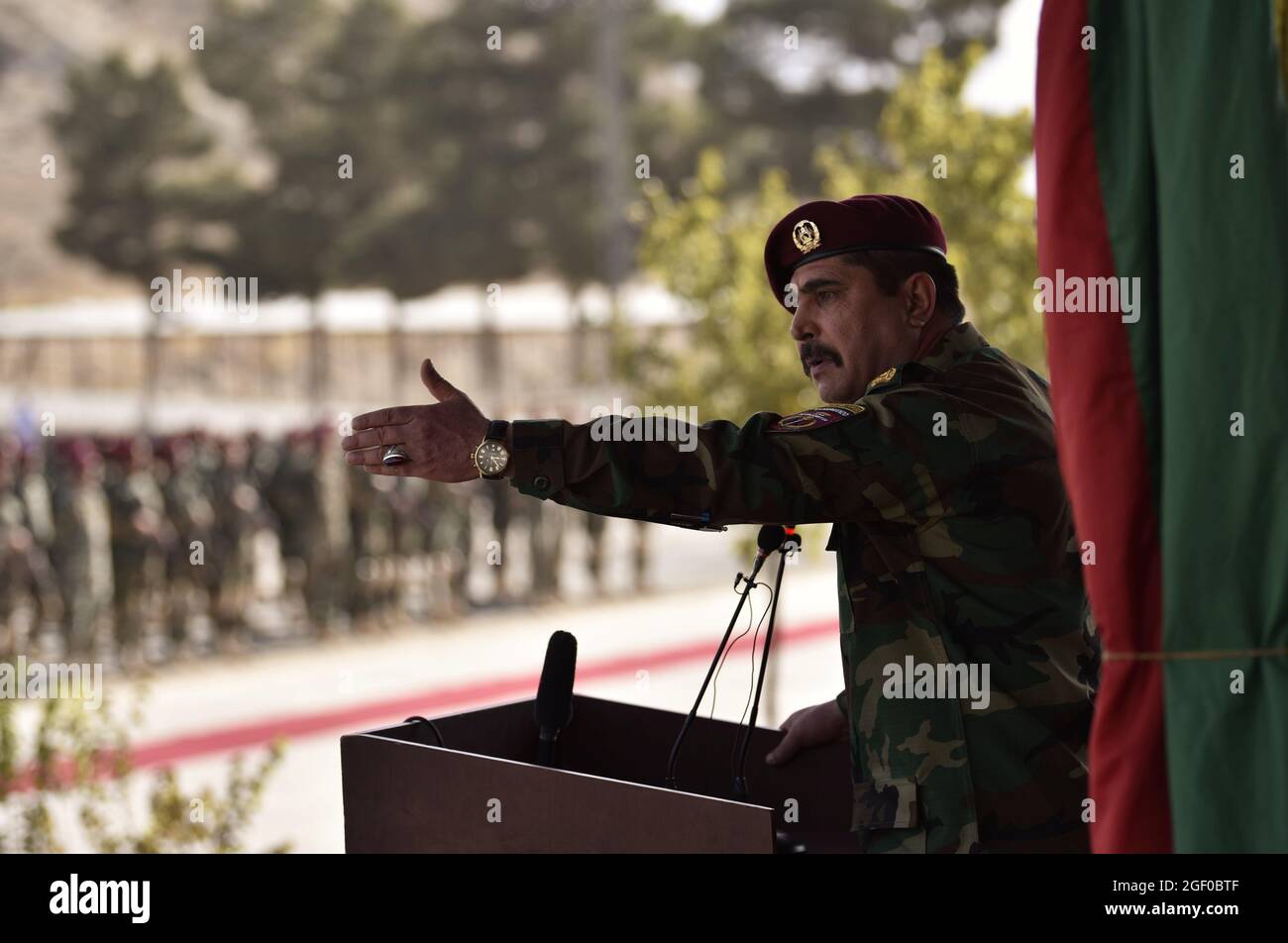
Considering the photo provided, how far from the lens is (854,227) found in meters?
2.47

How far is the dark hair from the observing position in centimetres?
248

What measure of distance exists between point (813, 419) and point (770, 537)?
234 mm

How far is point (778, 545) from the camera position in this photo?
2326 mm

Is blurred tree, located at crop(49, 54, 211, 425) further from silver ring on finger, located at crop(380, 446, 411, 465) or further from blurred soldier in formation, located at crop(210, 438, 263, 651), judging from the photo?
silver ring on finger, located at crop(380, 446, 411, 465)

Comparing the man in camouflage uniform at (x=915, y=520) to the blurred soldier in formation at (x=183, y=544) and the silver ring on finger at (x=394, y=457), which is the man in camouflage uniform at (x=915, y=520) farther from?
the blurred soldier in formation at (x=183, y=544)

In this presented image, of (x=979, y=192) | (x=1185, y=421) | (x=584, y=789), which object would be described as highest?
(x=979, y=192)

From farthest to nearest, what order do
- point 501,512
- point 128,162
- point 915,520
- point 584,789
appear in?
point 128,162 < point 501,512 < point 915,520 < point 584,789

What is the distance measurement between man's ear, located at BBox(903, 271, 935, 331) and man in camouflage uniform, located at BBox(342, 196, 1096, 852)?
0.05m

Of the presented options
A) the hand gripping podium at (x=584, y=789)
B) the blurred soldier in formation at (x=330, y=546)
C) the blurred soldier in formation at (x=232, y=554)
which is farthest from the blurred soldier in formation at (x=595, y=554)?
the hand gripping podium at (x=584, y=789)

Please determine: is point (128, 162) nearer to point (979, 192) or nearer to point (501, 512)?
point (501, 512)

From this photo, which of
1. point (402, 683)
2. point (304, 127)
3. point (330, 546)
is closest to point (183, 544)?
point (330, 546)

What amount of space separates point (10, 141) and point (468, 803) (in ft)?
274

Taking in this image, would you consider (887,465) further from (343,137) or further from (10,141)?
(10,141)
